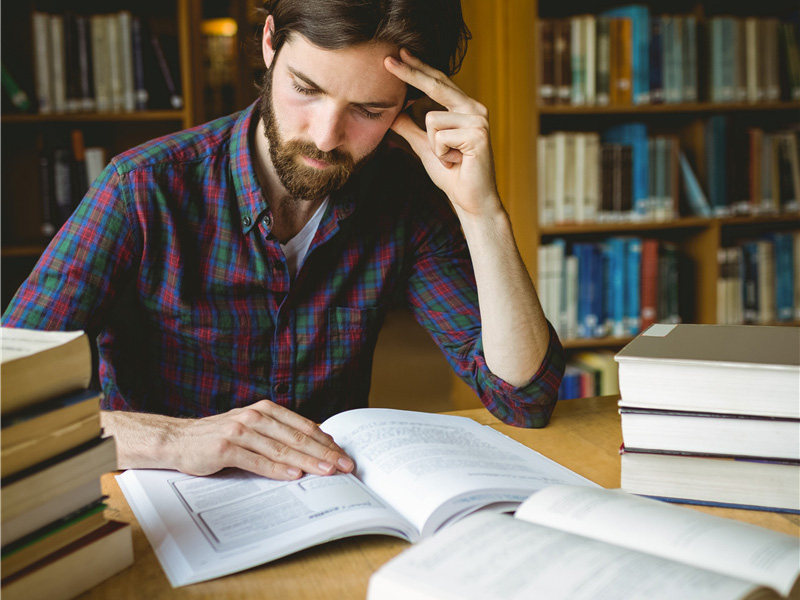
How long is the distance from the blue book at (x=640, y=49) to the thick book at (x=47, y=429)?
209 cm

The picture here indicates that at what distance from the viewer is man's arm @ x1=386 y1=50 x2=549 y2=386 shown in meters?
1.07

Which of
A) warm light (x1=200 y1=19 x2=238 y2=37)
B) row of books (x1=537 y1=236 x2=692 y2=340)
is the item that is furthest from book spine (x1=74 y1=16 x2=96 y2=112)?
row of books (x1=537 y1=236 x2=692 y2=340)

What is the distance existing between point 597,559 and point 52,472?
0.40 m

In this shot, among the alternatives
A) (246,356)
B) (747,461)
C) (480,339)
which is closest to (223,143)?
(246,356)

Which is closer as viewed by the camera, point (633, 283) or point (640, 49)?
point (640, 49)

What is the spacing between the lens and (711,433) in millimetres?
681

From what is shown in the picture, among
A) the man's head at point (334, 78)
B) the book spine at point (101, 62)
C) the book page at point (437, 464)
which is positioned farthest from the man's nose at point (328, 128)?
the book spine at point (101, 62)

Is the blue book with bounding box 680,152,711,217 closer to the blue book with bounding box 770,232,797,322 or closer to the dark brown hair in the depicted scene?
the blue book with bounding box 770,232,797,322

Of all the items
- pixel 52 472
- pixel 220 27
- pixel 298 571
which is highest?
pixel 220 27

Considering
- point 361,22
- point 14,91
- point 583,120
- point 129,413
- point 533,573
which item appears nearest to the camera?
point 533,573

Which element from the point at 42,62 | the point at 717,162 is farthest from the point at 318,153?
the point at 717,162

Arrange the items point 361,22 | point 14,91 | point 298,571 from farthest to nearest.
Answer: point 14,91 < point 361,22 < point 298,571

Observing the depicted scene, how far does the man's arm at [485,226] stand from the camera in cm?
107

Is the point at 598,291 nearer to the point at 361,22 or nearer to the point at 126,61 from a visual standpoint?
the point at 361,22
